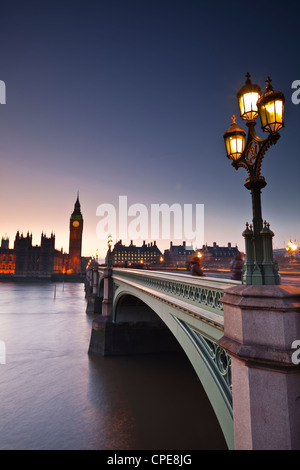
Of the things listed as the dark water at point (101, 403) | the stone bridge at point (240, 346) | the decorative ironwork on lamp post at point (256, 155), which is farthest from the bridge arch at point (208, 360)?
the dark water at point (101, 403)

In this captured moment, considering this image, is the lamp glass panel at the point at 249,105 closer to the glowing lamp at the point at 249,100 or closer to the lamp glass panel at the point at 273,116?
the glowing lamp at the point at 249,100

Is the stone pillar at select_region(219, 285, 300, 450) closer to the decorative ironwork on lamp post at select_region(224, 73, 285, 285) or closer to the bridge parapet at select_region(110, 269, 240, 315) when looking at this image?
the decorative ironwork on lamp post at select_region(224, 73, 285, 285)

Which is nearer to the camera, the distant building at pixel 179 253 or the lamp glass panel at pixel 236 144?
the lamp glass panel at pixel 236 144

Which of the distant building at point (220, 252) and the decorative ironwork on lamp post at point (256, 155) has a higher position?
the distant building at point (220, 252)

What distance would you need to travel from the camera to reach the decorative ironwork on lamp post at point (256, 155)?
3.41 metres

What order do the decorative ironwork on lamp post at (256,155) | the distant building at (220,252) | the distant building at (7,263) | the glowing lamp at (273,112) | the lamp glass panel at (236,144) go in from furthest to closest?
the distant building at (7,263) < the distant building at (220,252) < the lamp glass panel at (236,144) < the glowing lamp at (273,112) < the decorative ironwork on lamp post at (256,155)

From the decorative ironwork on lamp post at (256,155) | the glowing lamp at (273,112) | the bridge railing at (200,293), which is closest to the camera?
the decorative ironwork on lamp post at (256,155)

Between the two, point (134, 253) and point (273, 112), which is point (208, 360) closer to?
point (273, 112)

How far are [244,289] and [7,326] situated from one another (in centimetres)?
3981

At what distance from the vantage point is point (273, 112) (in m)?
3.80

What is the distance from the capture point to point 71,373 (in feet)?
60.5

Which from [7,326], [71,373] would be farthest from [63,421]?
[7,326]

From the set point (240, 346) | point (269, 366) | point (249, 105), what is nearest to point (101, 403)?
point (240, 346)
